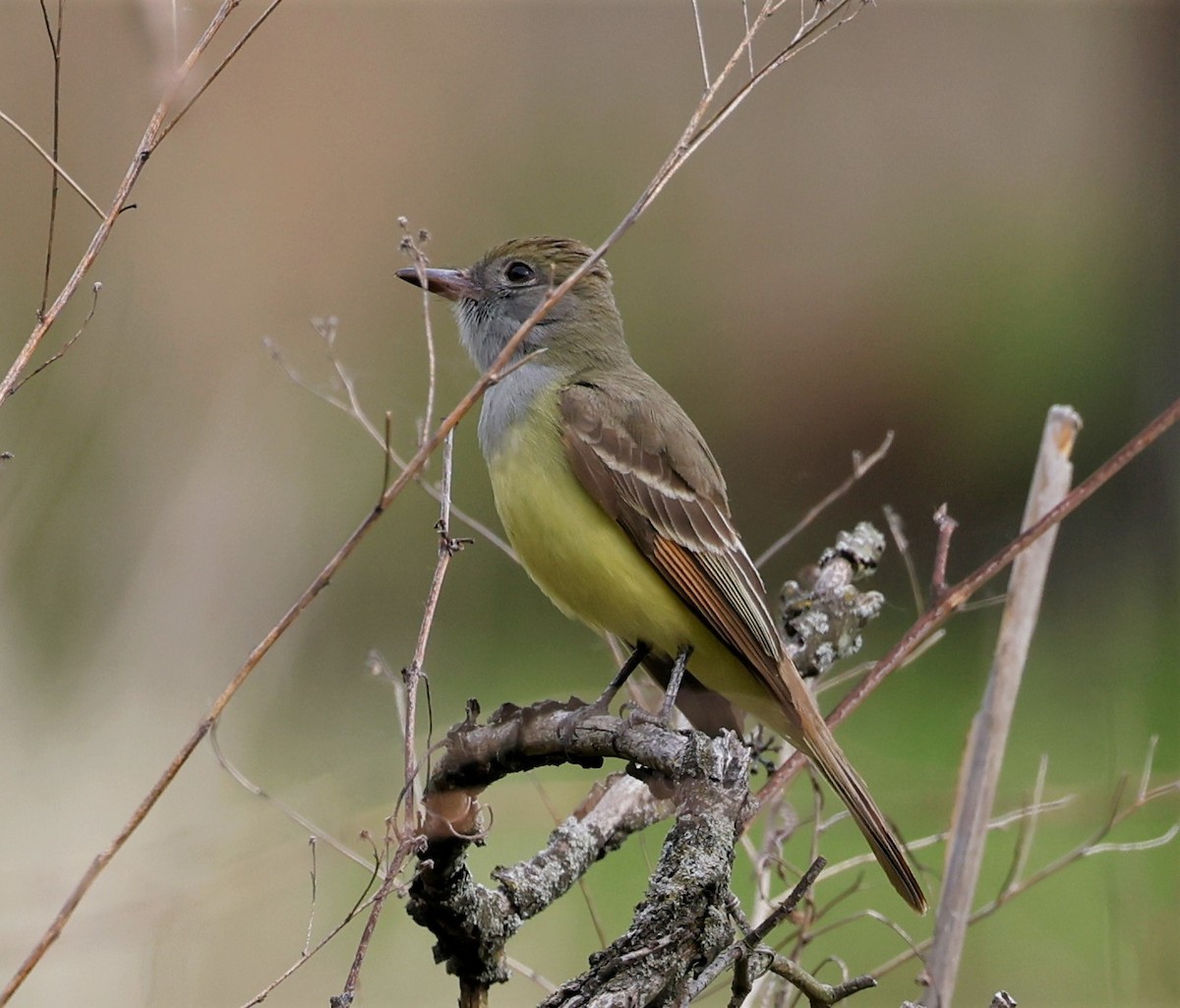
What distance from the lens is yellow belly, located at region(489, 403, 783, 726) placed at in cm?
295

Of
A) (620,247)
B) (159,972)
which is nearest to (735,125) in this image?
(620,247)

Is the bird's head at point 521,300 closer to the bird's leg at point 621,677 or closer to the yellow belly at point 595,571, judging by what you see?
the yellow belly at point 595,571

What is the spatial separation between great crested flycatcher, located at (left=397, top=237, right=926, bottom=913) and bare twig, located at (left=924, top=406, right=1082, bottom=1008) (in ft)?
1.02

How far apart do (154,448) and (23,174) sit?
1.67 metres

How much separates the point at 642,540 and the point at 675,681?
0.93ft

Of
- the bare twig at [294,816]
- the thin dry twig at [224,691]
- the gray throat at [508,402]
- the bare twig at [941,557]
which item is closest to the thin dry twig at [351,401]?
the gray throat at [508,402]

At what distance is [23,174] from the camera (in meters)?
6.12

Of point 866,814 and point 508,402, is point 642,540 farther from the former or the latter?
point 866,814

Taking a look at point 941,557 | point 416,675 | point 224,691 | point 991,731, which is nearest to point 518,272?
point 941,557

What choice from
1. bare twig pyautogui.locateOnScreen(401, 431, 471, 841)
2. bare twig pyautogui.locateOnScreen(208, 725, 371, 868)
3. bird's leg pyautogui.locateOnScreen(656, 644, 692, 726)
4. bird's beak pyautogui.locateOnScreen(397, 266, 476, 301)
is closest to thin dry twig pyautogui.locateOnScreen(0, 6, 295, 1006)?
bare twig pyautogui.locateOnScreen(401, 431, 471, 841)

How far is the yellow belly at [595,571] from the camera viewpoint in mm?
2945

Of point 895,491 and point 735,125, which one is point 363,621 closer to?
point 895,491

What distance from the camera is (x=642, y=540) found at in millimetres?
2982

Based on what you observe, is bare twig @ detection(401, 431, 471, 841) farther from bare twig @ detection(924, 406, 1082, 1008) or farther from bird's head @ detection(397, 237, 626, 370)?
bird's head @ detection(397, 237, 626, 370)
